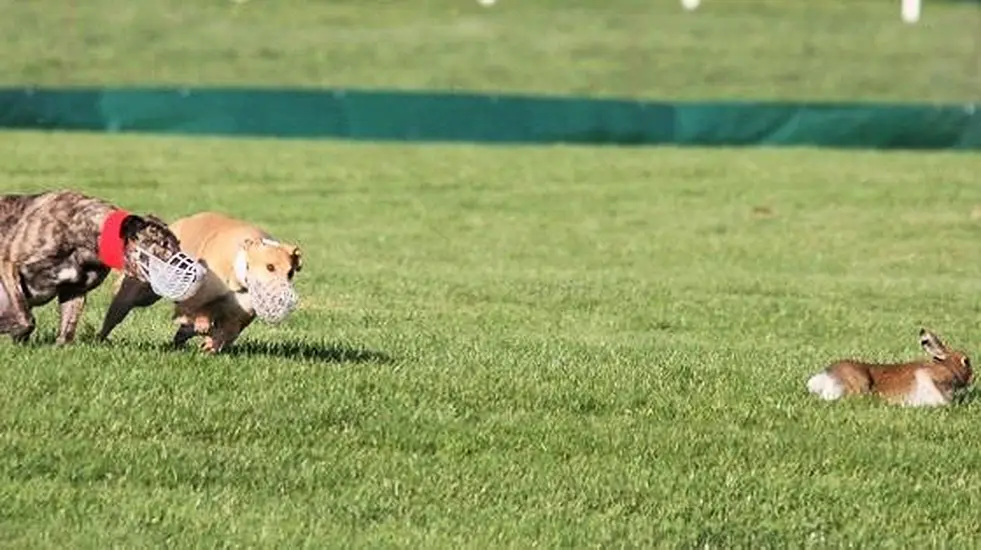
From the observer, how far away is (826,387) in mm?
11477

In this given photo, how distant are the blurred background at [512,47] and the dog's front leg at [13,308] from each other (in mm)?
35966

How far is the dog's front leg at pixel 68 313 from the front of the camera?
36.1 ft

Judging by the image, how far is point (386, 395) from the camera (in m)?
10.6

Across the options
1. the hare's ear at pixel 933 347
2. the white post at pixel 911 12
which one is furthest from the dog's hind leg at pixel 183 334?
the white post at pixel 911 12

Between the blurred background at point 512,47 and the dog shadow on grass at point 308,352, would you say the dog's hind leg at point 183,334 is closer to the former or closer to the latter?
the dog shadow on grass at point 308,352

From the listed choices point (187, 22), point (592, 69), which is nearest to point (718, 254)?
point (592, 69)

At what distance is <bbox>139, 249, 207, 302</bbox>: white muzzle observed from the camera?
33.1 feet

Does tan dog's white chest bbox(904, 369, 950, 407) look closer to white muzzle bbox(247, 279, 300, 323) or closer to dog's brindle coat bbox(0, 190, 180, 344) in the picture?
white muzzle bbox(247, 279, 300, 323)

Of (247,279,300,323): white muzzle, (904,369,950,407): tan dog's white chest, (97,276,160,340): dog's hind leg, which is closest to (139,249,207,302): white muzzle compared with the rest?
(247,279,300,323): white muzzle

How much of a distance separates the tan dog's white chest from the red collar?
4201 millimetres

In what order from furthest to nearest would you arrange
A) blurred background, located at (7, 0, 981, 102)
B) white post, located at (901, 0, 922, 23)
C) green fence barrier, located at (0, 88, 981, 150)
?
white post, located at (901, 0, 922, 23) < blurred background, located at (7, 0, 981, 102) < green fence barrier, located at (0, 88, 981, 150)

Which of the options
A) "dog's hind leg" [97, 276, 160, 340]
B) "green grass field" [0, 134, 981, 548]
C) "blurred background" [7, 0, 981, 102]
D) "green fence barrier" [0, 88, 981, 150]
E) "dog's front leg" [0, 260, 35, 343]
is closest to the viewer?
"green grass field" [0, 134, 981, 548]

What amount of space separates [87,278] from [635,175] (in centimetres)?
2346

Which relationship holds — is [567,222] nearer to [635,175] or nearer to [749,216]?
[749,216]
